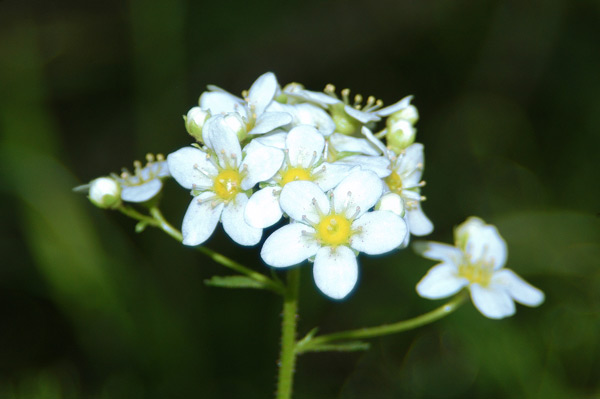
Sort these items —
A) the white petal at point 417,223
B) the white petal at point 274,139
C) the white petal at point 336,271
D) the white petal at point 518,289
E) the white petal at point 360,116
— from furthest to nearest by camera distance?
the white petal at point 518,289 → the white petal at point 417,223 → the white petal at point 360,116 → the white petal at point 274,139 → the white petal at point 336,271

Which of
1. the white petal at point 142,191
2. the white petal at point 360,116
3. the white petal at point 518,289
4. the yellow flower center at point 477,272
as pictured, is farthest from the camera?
the yellow flower center at point 477,272

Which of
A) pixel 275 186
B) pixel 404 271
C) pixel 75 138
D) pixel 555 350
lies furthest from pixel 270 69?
pixel 275 186

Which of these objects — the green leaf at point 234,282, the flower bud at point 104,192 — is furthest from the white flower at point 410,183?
the flower bud at point 104,192

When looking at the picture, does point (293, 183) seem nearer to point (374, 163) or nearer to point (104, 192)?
point (374, 163)

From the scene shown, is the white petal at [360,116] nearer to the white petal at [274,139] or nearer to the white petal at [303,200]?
the white petal at [274,139]

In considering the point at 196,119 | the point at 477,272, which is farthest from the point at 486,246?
the point at 196,119

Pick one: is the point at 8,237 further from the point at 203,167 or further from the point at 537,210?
the point at 537,210

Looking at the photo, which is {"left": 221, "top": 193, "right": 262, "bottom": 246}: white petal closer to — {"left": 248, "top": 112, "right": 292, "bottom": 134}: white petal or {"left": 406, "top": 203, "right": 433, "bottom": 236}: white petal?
{"left": 248, "top": 112, "right": 292, "bottom": 134}: white petal

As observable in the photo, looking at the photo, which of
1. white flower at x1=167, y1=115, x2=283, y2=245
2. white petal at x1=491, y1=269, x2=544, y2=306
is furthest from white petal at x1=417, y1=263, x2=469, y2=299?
white flower at x1=167, y1=115, x2=283, y2=245
